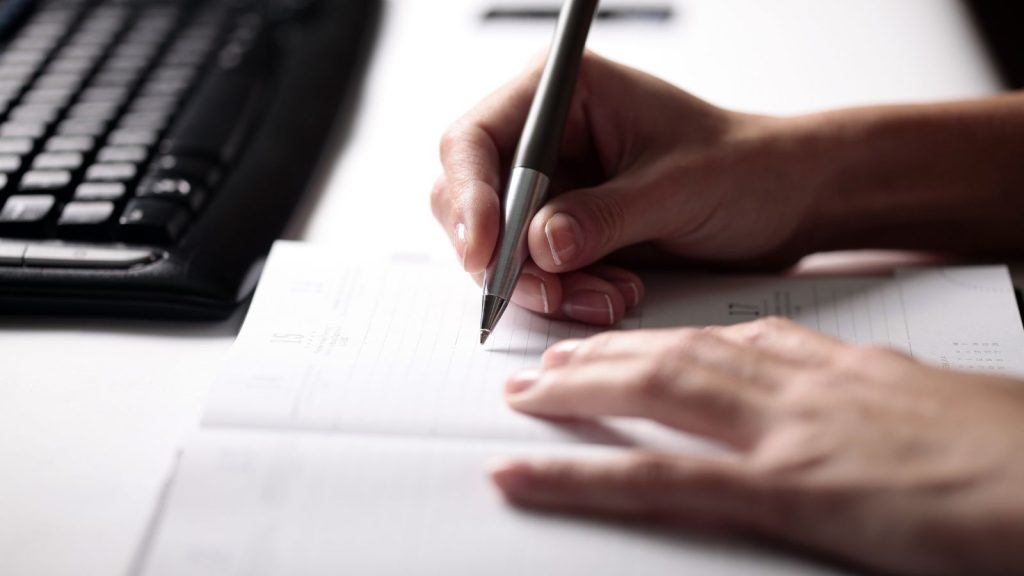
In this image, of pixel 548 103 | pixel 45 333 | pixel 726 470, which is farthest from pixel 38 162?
pixel 726 470

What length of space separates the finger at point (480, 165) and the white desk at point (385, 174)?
7 cm

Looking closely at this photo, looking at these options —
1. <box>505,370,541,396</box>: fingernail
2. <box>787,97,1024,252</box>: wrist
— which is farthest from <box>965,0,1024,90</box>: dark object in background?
<box>505,370,541,396</box>: fingernail

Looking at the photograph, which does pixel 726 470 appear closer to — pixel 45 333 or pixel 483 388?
pixel 483 388

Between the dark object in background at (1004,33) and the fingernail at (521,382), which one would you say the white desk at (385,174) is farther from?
the fingernail at (521,382)

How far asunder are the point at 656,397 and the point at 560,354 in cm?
6

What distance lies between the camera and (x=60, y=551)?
15.9 inches

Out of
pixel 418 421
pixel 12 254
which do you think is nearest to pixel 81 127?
pixel 12 254

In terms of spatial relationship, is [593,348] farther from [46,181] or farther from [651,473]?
[46,181]

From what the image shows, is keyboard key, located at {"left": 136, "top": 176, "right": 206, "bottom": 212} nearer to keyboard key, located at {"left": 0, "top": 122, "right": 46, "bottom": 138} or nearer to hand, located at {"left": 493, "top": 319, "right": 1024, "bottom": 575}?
keyboard key, located at {"left": 0, "top": 122, "right": 46, "bottom": 138}

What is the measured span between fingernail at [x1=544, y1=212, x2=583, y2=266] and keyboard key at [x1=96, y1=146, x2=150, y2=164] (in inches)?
11.8

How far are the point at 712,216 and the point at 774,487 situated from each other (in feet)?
0.74

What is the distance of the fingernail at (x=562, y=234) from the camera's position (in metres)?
0.49

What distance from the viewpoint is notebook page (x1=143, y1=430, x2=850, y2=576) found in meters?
0.37

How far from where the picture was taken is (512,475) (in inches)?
15.4
